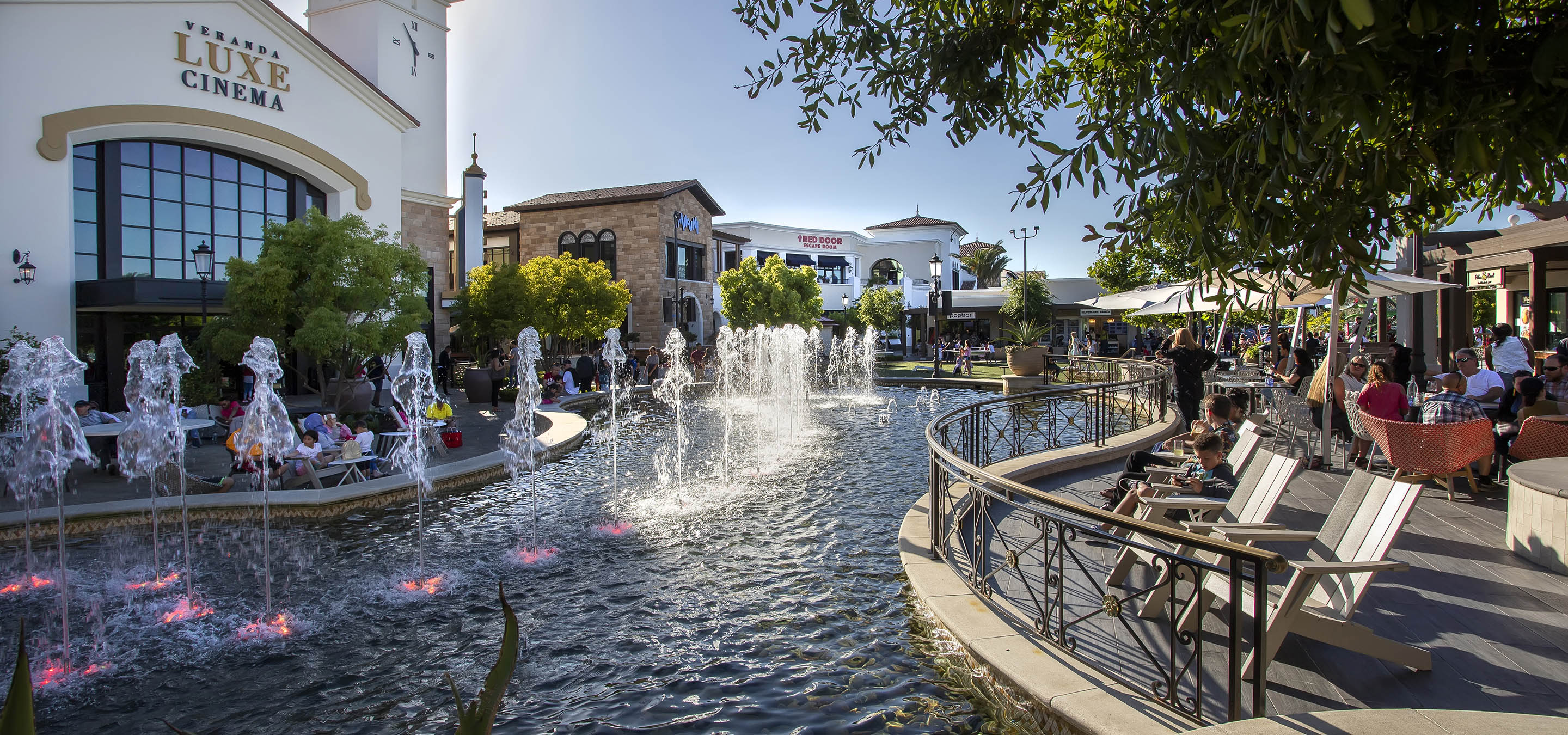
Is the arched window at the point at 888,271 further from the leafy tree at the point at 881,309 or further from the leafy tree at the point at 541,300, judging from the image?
the leafy tree at the point at 541,300

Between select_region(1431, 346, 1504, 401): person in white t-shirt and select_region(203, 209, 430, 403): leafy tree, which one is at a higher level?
select_region(203, 209, 430, 403): leafy tree

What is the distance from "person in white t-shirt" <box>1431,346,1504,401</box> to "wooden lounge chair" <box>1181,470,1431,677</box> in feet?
24.3

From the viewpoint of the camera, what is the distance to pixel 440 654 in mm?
5508

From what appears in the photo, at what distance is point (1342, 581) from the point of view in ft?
13.8

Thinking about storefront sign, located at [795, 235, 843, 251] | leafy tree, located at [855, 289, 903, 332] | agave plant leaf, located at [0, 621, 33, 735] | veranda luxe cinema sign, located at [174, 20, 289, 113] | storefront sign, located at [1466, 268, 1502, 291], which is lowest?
agave plant leaf, located at [0, 621, 33, 735]

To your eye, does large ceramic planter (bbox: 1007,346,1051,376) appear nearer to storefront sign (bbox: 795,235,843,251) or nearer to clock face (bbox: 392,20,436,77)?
clock face (bbox: 392,20,436,77)

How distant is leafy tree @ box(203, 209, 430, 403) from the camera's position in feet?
55.1

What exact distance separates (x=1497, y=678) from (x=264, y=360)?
10703 millimetres

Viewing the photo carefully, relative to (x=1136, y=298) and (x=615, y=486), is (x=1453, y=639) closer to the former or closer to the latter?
(x=615, y=486)

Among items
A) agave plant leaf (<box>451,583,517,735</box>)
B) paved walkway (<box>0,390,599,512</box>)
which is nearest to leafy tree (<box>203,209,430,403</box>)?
paved walkway (<box>0,390,599,512</box>)

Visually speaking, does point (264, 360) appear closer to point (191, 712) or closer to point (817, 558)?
point (191, 712)

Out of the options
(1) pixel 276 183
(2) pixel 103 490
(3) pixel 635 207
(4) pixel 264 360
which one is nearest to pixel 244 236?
(1) pixel 276 183

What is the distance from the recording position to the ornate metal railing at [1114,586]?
139 inches

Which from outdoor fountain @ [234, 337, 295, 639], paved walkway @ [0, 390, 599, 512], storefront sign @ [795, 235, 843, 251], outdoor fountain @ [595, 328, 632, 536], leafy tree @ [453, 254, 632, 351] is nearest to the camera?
outdoor fountain @ [234, 337, 295, 639]
